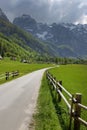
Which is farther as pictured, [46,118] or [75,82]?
[75,82]

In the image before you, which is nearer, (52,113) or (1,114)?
(1,114)

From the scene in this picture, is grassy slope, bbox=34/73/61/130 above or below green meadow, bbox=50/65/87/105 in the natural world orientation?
above

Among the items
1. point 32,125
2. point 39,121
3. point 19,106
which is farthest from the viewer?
point 19,106

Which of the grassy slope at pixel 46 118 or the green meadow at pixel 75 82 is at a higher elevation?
the grassy slope at pixel 46 118

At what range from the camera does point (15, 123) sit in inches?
548

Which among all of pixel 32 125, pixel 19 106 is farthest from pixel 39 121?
pixel 19 106

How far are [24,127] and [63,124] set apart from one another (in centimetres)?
209

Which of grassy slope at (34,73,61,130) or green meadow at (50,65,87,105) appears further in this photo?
green meadow at (50,65,87,105)

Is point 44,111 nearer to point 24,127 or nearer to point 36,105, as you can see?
point 36,105

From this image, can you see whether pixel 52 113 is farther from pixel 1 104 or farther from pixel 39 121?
pixel 1 104

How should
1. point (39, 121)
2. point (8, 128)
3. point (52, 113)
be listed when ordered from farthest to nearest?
1. point (52, 113)
2. point (39, 121)
3. point (8, 128)

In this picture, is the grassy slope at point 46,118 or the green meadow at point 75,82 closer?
the grassy slope at point 46,118

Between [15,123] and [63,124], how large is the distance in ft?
7.68

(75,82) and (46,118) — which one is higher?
(46,118)
